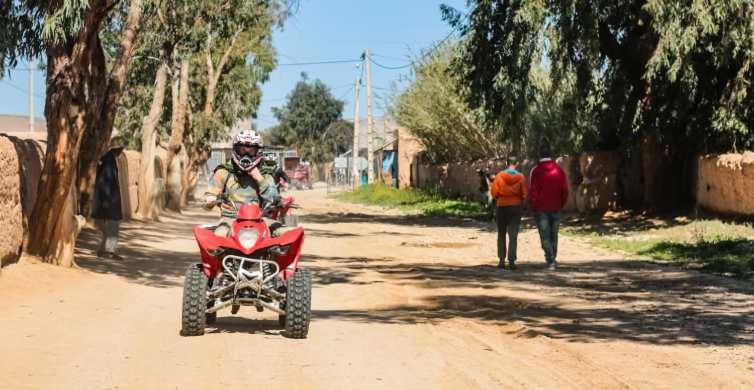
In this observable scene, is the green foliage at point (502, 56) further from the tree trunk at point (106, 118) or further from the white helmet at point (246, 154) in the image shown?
the white helmet at point (246, 154)

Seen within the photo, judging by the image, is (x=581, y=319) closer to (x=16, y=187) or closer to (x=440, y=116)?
(x=16, y=187)

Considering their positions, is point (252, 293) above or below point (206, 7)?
below

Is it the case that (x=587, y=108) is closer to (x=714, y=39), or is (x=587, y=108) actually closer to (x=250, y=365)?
(x=714, y=39)

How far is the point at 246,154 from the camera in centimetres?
1119

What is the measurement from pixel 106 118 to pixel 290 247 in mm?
10535

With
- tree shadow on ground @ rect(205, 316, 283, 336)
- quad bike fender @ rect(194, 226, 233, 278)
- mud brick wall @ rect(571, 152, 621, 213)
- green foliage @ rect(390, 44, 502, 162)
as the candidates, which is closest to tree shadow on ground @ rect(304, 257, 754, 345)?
tree shadow on ground @ rect(205, 316, 283, 336)

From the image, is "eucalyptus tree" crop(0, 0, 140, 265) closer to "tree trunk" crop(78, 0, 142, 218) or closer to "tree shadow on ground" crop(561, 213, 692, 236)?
"tree trunk" crop(78, 0, 142, 218)

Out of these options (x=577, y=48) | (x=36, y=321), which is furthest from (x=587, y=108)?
(x=36, y=321)

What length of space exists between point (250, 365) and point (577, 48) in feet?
64.4

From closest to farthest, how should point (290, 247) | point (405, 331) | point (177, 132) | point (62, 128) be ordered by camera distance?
1. point (290, 247)
2. point (405, 331)
3. point (62, 128)
4. point (177, 132)

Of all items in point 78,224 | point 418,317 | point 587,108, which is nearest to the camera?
point 418,317

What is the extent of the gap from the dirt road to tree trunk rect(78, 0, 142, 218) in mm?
1888

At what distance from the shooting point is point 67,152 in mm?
16219

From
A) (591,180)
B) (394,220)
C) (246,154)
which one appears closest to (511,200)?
(246,154)
